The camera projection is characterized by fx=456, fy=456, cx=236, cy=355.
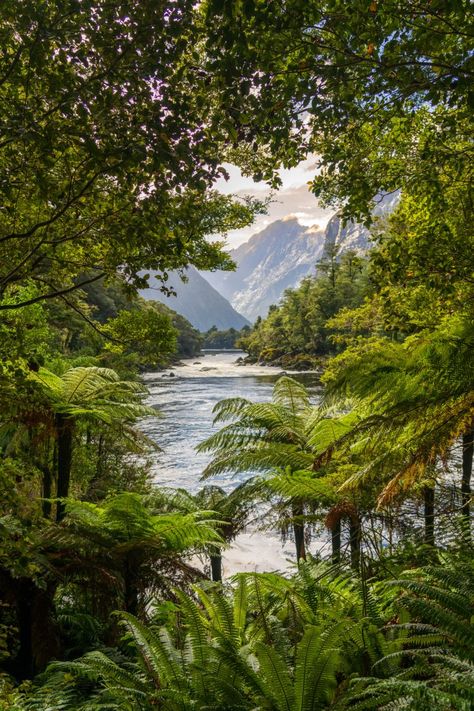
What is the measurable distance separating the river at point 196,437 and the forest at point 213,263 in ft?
3.22

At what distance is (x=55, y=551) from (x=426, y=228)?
372 cm

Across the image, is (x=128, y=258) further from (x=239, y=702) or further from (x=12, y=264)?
(x=239, y=702)

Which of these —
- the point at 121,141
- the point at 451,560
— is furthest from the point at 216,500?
the point at 121,141

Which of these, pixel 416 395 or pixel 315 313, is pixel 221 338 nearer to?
pixel 315 313

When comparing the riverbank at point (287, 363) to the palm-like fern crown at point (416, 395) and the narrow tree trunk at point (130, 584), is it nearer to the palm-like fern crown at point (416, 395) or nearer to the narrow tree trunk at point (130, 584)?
the narrow tree trunk at point (130, 584)

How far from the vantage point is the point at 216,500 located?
6684 millimetres

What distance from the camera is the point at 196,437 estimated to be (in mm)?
15508

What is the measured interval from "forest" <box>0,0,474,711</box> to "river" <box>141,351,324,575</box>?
98 centimetres

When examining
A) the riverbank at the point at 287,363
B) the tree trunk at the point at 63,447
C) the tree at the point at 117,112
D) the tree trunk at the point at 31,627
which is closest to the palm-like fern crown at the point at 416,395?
the tree at the point at 117,112

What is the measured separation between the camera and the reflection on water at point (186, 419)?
40.4ft

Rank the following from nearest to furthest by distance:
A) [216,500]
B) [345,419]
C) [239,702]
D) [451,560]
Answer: [239,702] < [451,560] < [345,419] < [216,500]

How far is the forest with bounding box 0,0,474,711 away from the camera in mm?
1647

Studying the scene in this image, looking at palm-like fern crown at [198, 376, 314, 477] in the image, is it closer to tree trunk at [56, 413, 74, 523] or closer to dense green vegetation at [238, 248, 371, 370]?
tree trunk at [56, 413, 74, 523]

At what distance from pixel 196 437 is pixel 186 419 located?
2.96 meters
